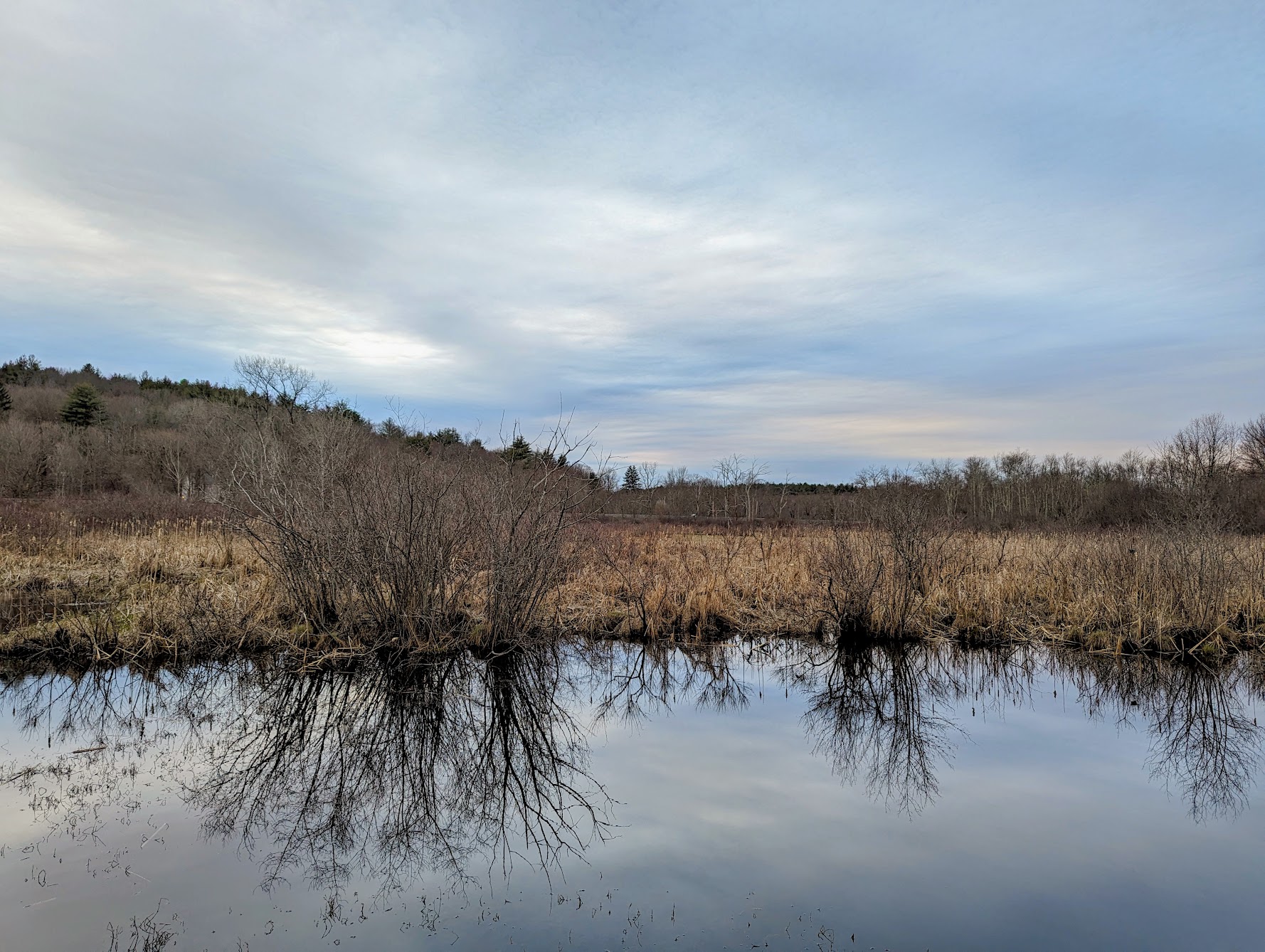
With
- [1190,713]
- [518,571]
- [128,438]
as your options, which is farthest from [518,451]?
[128,438]

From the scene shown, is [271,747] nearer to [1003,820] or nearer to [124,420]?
[1003,820]

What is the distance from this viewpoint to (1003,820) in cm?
641

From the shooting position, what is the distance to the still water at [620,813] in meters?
4.71

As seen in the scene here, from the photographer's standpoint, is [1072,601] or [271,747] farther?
[1072,601]

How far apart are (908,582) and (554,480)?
21.5 ft

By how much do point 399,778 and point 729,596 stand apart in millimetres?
9198

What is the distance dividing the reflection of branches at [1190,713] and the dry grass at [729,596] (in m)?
0.98

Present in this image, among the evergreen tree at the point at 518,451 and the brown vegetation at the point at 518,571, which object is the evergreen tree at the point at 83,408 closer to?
the brown vegetation at the point at 518,571

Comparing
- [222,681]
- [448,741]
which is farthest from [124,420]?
[448,741]

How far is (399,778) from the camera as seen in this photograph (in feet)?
23.2

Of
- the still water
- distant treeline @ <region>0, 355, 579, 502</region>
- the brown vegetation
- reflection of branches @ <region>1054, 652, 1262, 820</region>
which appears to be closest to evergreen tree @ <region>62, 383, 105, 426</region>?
distant treeline @ <region>0, 355, 579, 502</region>

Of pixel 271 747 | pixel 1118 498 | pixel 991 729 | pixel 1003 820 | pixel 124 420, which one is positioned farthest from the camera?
pixel 124 420

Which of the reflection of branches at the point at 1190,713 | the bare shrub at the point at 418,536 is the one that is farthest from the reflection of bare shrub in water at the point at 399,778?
the reflection of branches at the point at 1190,713

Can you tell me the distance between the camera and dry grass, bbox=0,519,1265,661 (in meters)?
11.8
